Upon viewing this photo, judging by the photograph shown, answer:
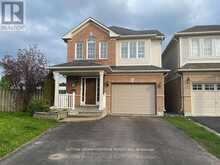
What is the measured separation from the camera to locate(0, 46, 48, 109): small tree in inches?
822

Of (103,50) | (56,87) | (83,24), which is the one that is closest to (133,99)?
(103,50)

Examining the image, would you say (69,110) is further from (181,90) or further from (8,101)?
(181,90)

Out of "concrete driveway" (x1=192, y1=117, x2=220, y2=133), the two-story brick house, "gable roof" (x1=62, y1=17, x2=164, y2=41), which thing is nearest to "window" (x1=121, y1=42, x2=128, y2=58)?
the two-story brick house

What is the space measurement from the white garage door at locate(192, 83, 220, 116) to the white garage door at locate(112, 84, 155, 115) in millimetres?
3088

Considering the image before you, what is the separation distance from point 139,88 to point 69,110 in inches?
217

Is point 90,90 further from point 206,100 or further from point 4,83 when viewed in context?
point 206,100

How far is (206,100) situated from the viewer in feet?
67.9

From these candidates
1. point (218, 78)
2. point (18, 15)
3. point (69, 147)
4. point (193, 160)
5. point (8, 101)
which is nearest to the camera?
point (193, 160)

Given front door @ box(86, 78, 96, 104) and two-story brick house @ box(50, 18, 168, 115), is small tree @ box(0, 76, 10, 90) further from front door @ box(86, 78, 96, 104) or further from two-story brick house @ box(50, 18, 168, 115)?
front door @ box(86, 78, 96, 104)

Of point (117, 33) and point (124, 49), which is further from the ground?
point (117, 33)

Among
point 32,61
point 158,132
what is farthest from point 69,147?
point 32,61

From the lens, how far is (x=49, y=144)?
9.94 m

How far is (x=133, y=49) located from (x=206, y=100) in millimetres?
6636

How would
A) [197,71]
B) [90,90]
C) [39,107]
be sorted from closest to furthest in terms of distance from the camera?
[39,107]
[197,71]
[90,90]
